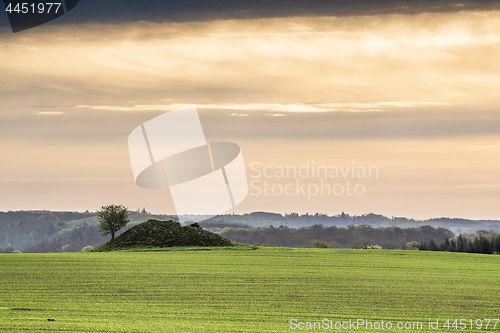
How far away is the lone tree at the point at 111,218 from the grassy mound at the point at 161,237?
4.19 metres

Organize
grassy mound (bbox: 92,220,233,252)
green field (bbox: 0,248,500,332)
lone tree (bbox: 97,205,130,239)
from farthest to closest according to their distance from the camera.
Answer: lone tree (bbox: 97,205,130,239)
grassy mound (bbox: 92,220,233,252)
green field (bbox: 0,248,500,332)

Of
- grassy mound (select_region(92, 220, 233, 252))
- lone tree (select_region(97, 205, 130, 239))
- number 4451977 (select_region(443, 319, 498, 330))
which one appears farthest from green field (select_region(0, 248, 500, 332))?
lone tree (select_region(97, 205, 130, 239))

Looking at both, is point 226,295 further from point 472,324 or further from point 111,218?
point 111,218

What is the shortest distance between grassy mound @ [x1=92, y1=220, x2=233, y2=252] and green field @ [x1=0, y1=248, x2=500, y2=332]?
16.7 metres

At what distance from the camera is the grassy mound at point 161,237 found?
51.8m

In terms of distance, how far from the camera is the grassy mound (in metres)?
51.8

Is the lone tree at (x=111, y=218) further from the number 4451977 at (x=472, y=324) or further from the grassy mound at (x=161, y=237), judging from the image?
the number 4451977 at (x=472, y=324)

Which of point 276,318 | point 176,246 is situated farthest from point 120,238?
point 276,318

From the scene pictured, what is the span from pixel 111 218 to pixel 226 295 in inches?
1613

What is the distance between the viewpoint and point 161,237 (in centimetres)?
5278

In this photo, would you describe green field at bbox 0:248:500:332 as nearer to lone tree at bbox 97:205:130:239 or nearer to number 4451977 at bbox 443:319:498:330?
number 4451977 at bbox 443:319:498:330

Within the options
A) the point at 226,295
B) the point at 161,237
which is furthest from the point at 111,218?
the point at 226,295

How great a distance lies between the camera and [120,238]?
54125 millimetres

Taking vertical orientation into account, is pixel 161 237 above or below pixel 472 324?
above
